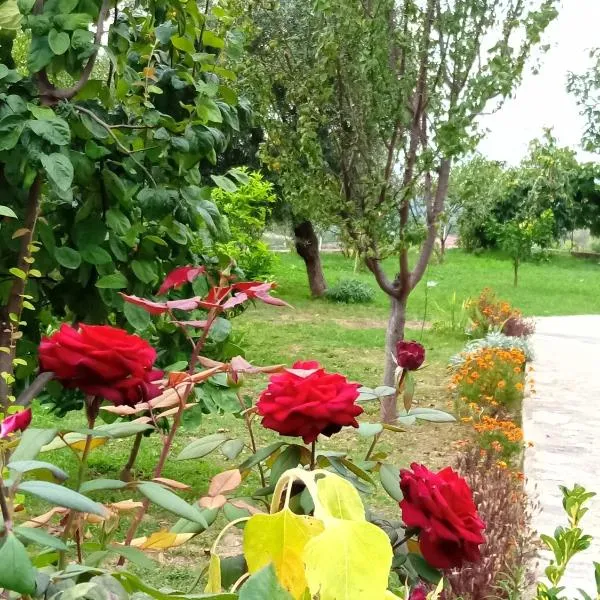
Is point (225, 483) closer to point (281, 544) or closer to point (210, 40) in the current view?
point (281, 544)

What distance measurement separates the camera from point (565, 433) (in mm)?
6559

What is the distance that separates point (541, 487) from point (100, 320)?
331 centimetres

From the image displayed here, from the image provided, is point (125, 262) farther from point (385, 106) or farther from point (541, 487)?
point (385, 106)

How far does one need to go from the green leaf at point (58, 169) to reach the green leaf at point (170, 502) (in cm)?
134

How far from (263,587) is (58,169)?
1.83m

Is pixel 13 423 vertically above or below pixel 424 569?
above

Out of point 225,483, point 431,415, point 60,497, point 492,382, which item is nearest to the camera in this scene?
point 60,497

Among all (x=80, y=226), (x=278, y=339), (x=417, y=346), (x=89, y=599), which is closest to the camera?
(x=89, y=599)

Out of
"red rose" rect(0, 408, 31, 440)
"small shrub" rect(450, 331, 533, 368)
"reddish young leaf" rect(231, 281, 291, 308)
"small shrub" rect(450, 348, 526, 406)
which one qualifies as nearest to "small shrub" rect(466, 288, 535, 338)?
"small shrub" rect(450, 331, 533, 368)

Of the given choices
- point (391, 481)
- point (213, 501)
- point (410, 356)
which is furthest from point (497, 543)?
point (213, 501)

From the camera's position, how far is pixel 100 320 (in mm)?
2781

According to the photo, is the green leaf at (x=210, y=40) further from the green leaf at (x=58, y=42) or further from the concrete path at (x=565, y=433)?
the concrete path at (x=565, y=433)

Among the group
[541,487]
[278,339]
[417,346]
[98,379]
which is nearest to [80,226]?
[417,346]

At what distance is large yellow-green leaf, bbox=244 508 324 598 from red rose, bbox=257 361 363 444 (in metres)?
0.39
